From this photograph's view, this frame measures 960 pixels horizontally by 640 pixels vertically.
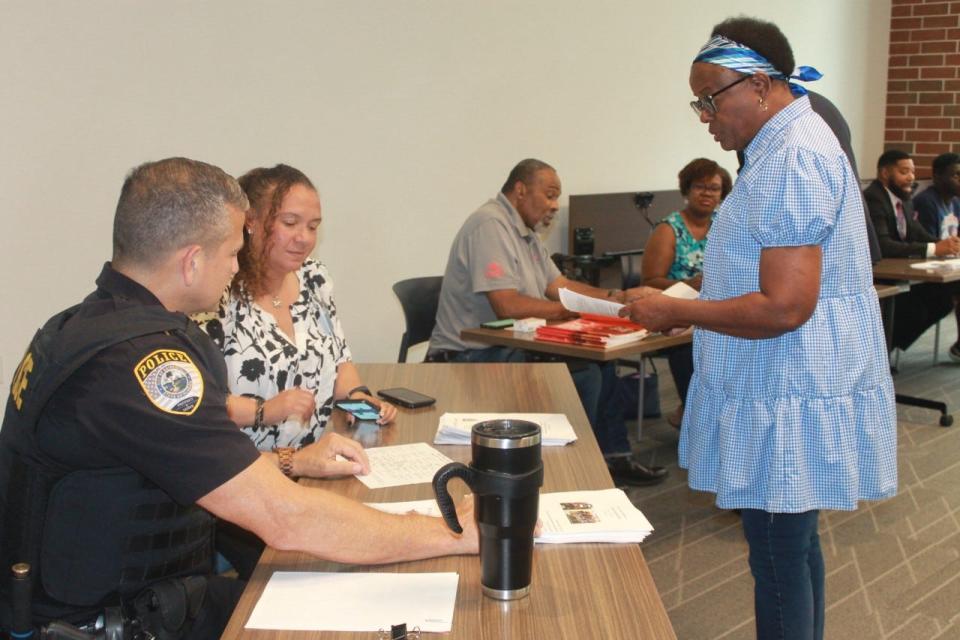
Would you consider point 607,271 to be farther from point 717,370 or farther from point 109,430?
point 109,430

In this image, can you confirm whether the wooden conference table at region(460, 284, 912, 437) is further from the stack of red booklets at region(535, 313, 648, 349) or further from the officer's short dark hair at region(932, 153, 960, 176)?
the officer's short dark hair at region(932, 153, 960, 176)

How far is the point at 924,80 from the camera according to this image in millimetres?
8227

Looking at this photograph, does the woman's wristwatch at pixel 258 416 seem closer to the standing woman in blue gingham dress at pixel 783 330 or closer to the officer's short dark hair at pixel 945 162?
the standing woman in blue gingham dress at pixel 783 330

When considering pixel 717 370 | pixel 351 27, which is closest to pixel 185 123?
pixel 351 27

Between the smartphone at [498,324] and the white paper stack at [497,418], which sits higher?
the white paper stack at [497,418]

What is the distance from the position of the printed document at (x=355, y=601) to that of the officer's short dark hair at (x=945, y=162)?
622 cm

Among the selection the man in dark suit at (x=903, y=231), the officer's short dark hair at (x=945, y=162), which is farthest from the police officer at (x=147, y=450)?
the officer's short dark hair at (x=945, y=162)

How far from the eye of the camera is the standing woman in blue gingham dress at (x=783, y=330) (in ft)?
6.27

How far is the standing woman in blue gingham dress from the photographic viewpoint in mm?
1910

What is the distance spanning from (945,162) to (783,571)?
550cm

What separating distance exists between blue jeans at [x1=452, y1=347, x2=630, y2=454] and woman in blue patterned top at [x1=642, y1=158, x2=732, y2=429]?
0.54 metres

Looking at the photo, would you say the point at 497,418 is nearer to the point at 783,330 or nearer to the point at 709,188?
the point at 783,330

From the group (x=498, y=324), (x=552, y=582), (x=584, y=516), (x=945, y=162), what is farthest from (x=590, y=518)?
(x=945, y=162)

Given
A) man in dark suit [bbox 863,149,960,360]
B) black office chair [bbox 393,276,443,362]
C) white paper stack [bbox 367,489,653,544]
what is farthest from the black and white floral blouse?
man in dark suit [bbox 863,149,960,360]
